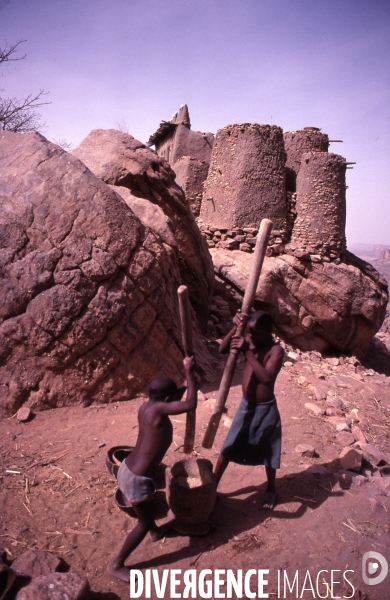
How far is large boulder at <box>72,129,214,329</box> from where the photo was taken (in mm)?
5559

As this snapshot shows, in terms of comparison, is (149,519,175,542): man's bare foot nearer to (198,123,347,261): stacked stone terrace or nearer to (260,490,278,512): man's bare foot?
(260,490,278,512): man's bare foot

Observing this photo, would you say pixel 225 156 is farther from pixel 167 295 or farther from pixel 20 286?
pixel 20 286

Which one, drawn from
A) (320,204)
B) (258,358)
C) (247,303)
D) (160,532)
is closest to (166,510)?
(160,532)

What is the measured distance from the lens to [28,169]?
4.15 meters

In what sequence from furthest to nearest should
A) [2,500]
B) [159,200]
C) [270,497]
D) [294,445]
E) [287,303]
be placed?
[287,303] → [159,200] → [294,445] → [270,497] → [2,500]

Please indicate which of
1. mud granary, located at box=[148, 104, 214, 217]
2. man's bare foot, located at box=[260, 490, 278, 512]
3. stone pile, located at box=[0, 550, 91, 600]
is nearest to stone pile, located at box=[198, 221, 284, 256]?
mud granary, located at box=[148, 104, 214, 217]

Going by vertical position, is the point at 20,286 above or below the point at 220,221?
below

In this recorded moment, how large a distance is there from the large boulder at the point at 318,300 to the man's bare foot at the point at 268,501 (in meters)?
5.71

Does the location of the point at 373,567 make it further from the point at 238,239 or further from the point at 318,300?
the point at 318,300

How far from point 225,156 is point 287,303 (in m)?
3.78

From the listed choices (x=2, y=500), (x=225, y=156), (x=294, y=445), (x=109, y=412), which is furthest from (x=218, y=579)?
(x=225, y=156)

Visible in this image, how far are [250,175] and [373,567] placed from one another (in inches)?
310

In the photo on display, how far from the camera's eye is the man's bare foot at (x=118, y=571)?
216 centimetres

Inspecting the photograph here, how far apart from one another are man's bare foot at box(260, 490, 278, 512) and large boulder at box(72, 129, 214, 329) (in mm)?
3917
